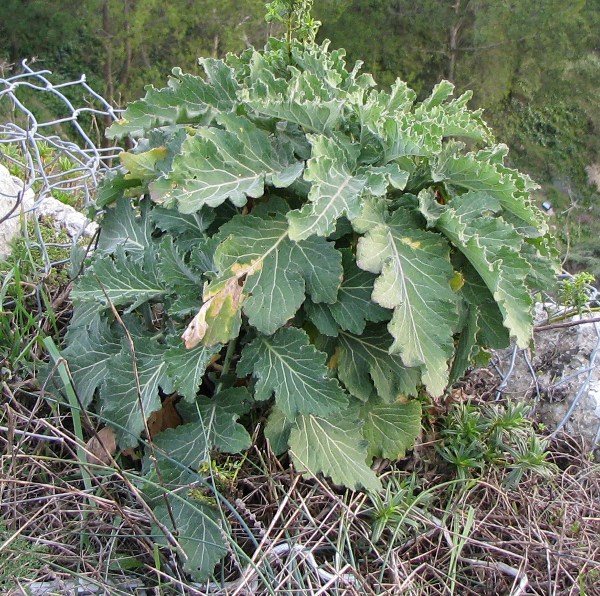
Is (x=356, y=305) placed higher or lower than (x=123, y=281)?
higher

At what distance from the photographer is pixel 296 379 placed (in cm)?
142

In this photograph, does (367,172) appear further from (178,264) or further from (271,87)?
(178,264)

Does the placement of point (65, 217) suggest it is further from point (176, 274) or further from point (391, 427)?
point (391, 427)

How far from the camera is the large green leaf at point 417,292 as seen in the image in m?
1.36

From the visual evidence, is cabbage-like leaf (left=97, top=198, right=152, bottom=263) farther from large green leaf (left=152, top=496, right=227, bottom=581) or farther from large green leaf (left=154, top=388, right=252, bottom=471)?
large green leaf (left=152, top=496, right=227, bottom=581)

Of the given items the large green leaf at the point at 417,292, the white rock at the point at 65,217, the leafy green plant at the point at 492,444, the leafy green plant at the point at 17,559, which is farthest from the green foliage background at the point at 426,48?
the leafy green plant at the point at 17,559

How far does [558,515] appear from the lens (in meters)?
1.67

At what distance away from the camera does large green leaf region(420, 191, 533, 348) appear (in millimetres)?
1371

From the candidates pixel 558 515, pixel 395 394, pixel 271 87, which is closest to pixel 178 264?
pixel 271 87

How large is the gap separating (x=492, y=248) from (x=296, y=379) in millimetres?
525

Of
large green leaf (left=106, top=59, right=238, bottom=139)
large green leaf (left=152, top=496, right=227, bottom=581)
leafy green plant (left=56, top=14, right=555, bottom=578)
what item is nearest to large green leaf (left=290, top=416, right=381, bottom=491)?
leafy green plant (left=56, top=14, right=555, bottom=578)

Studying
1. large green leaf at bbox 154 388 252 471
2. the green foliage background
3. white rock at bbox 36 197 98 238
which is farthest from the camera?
the green foliage background

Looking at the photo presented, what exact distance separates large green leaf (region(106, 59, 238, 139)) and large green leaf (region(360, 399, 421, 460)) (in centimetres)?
86

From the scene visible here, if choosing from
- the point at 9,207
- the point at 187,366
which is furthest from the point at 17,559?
the point at 9,207
